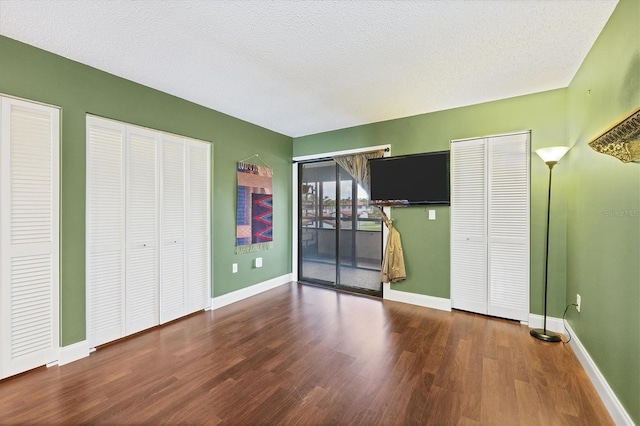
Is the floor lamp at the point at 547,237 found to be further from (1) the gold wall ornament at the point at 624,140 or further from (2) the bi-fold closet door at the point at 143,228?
(2) the bi-fold closet door at the point at 143,228

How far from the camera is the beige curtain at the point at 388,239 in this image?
3846 mm

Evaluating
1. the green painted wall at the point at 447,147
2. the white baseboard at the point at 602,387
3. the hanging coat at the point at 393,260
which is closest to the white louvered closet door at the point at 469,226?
the green painted wall at the point at 447,147

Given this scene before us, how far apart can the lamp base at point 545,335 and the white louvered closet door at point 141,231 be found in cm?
400

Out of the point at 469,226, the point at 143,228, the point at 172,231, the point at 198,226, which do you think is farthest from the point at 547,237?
the point at 143,228

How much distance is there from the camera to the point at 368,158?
420cm

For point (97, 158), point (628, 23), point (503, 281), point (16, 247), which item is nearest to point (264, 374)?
point (16, 247)

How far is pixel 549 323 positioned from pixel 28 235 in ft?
16.3

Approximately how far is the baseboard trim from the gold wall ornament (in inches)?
158

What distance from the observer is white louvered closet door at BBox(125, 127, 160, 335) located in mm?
2832

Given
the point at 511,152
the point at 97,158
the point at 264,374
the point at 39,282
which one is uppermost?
the point at 511,152

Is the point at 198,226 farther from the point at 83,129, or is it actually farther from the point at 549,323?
the point at 549,323

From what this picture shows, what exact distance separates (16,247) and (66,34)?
1665 mm

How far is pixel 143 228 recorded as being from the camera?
2947 millimetres

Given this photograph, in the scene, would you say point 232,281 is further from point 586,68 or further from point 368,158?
point 586,68
